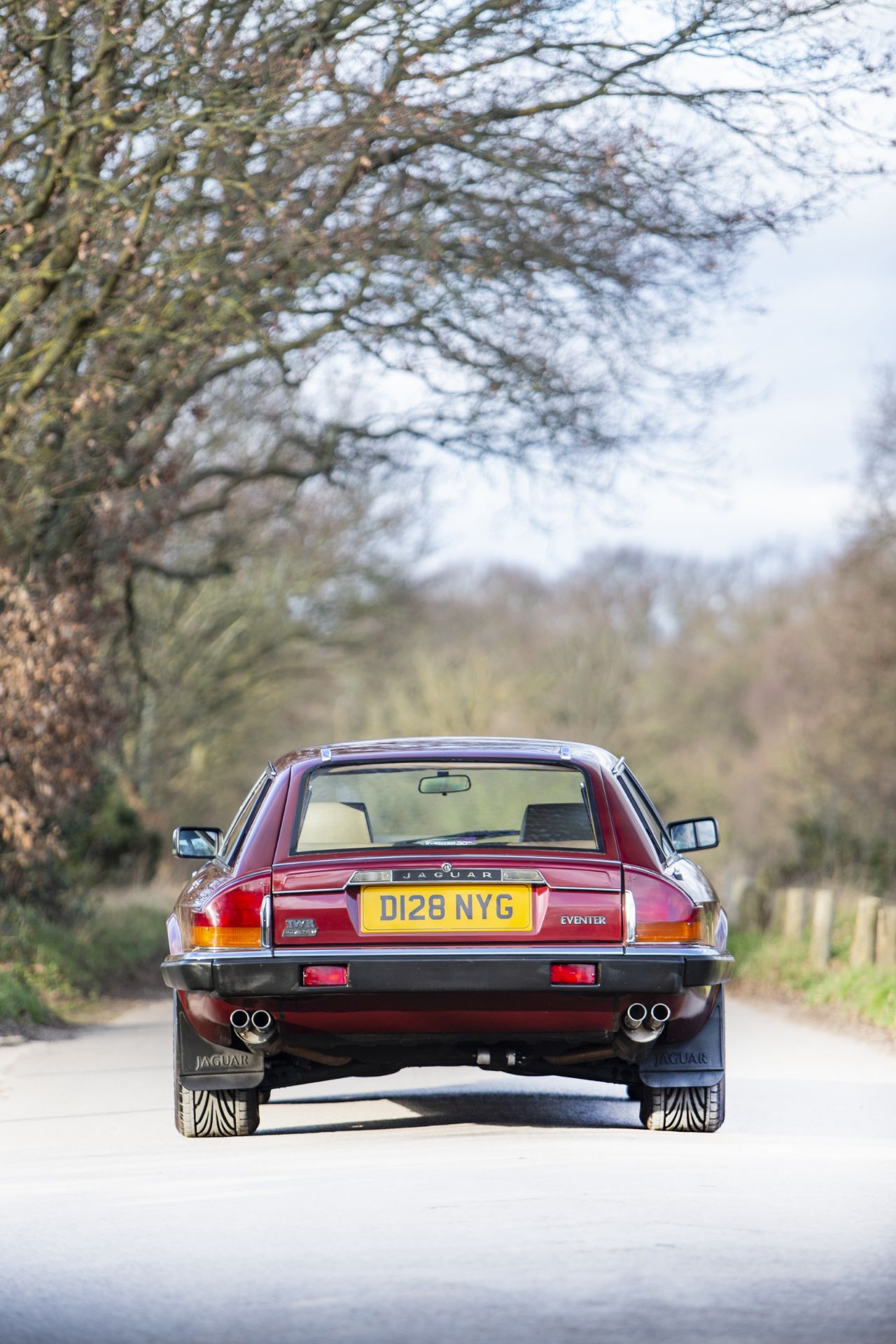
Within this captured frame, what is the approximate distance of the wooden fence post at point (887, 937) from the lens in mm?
14414

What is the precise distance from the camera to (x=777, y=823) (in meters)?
48.0

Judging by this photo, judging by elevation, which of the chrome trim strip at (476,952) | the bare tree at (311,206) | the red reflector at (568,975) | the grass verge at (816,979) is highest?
the bare tree at (311,206)

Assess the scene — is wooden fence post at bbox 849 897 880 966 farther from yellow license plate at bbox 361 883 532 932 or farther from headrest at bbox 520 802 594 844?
yellow license plate at bbox 361 883 532 932

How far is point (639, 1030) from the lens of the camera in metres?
7.15

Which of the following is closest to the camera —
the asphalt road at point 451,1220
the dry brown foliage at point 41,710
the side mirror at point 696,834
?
the asphalt road at point 451,1220

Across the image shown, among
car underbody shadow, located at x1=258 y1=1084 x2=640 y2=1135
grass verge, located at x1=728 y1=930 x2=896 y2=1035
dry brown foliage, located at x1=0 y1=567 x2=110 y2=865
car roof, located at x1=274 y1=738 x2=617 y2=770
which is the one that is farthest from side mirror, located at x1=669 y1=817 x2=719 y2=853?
dry brown foliage, located at x1=0 y1=567 x2=110 y2=865

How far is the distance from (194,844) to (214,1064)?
4.91 feet

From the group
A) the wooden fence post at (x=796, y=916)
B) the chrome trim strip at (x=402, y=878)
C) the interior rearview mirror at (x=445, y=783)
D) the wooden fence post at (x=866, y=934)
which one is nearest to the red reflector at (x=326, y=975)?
the chrome trim strip at (x=402, y=878)

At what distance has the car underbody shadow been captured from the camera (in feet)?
Result: 26.2

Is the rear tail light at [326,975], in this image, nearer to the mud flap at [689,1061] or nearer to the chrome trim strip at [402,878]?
the chrome trim strip at [402,878]

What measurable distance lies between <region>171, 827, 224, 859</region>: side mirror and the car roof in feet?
Answer: 2.37

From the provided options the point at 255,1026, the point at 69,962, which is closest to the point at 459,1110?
the point at 255,1026

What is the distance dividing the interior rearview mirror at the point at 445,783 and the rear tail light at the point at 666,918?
3.82ft

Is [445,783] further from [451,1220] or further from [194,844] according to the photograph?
[451,1220]
